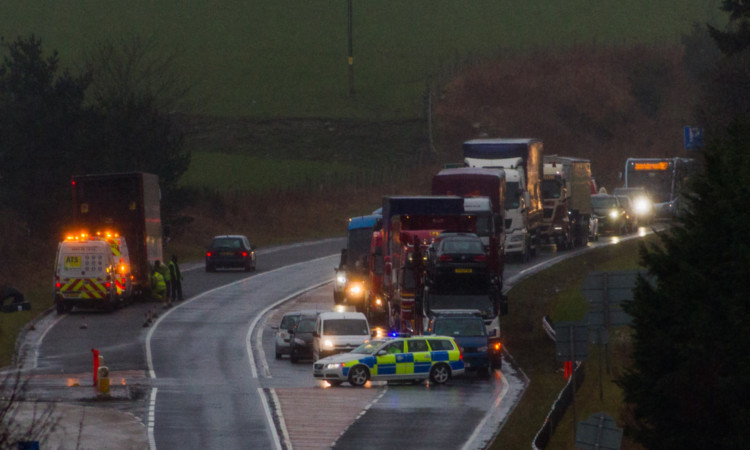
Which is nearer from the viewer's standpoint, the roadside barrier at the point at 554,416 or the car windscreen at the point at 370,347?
the roadside barrier at the point at 554,416

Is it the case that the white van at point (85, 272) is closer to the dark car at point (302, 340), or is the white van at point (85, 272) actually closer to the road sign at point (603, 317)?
the dark car at point (302, 340)

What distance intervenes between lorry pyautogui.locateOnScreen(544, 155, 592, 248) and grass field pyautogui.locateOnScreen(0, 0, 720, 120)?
160 feet

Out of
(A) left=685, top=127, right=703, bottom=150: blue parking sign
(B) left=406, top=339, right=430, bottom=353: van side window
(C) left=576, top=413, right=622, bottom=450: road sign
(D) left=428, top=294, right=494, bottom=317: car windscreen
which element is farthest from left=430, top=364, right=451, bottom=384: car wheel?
(A) left=685, top=127, right=703, bottom=150: blue parking sign

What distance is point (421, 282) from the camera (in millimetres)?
36156

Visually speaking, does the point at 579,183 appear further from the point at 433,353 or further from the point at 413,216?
the point at 433,353

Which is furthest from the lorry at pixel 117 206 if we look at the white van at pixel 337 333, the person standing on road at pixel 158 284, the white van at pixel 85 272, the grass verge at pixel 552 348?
the grass verge at pixel 552 348

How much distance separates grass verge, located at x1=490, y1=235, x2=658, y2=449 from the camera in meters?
25.2

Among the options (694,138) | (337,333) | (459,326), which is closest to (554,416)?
(459,326)

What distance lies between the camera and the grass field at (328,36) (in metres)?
112

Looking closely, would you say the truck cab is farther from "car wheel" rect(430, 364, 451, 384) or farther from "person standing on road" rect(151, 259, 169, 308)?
"car wheel" rect(430, 364, 451, 384)

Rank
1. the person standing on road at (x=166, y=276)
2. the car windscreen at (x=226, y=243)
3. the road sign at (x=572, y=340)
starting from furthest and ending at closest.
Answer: the car windscreen at (x=226, y=243)
the person standing on road at (x=166, y=276)
the road sign at (x=572, y=340)

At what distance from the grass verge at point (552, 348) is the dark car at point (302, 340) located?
19.5ft

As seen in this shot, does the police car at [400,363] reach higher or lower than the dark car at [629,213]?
lower

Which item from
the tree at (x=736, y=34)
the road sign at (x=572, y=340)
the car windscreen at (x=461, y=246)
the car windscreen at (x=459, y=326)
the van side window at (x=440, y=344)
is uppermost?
the tree at (x=736, y=34)
